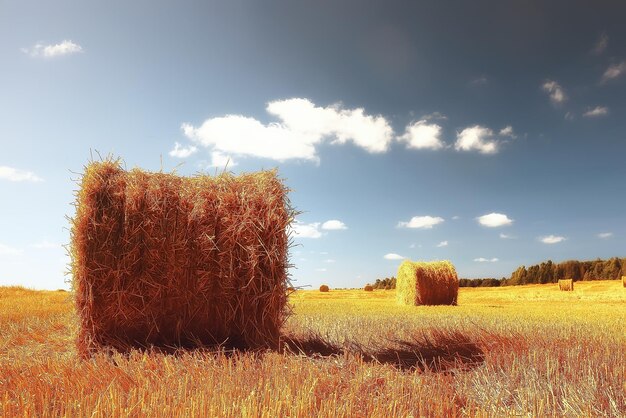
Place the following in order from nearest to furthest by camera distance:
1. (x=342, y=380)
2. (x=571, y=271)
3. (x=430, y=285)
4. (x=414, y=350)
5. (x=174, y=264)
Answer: (x=342, y=380)
(x=174, y=264)
(x=414, y=350)
(x=430, y=285)
(x=571, y=271)

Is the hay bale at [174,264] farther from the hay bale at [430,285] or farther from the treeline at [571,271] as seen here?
the treeline at [571,271]

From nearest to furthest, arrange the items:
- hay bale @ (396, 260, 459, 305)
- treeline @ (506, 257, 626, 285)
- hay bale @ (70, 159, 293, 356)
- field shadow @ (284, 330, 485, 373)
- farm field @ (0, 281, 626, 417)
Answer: farm field @ (0, 281, 626, 417)
field shadow @ (284, 330, 485, 373)
hay bale @ (70, 159, 293, 356)
hay bale @ (396, 260, 459, 305)
treeline @ (506, 257, 626, 285)

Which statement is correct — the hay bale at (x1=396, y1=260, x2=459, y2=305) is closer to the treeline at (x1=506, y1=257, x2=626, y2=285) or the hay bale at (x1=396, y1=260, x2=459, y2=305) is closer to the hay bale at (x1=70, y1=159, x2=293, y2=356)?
the hay bale at (x1=70, y1=159, x2=293, y2=356)

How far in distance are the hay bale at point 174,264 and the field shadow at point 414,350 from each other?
22.1 inches

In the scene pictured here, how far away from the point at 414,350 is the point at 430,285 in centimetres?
1131

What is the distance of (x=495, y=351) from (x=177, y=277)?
386 cm

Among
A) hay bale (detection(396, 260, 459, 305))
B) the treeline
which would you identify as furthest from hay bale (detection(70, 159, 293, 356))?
the treeline

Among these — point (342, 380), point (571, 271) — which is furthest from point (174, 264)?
point (571, 271)

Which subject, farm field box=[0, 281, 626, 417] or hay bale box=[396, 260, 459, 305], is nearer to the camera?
farm field box=[0, 281, 626, 417]

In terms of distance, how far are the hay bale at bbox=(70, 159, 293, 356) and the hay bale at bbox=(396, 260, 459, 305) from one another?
1157cm

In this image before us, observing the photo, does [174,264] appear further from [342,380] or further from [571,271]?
[571,271]

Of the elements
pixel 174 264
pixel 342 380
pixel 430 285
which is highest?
pixel 174 264

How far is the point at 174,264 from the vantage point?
5.66m

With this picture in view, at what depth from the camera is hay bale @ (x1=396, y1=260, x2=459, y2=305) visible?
1661cm
